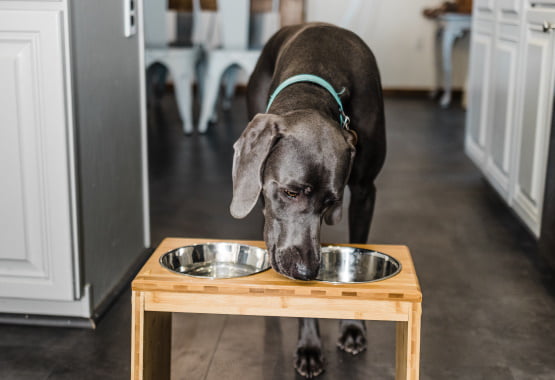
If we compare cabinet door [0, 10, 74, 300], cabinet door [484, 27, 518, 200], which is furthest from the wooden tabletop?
cabinet door [484, 27, 518, 200]

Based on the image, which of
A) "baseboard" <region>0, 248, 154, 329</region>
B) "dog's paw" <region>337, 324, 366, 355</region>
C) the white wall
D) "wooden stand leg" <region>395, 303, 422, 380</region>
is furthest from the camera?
the white wall

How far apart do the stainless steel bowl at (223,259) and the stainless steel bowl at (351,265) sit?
0.14m

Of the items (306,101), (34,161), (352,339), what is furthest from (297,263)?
(34,161)

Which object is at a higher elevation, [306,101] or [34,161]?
[306,101]

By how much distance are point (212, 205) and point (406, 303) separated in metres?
2.08

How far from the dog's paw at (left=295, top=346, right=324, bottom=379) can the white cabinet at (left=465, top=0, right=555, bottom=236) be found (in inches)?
47.7

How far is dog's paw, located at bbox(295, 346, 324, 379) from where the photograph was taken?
1.64m

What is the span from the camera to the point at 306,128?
4.36 feet

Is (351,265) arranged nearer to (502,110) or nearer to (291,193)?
(291,193)

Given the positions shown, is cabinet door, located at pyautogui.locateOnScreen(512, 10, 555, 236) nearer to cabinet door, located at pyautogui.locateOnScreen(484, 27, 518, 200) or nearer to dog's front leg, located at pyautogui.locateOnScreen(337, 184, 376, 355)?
cabinet door, located at pyautogui.locateOnScreen(484, 27, 518, 200)

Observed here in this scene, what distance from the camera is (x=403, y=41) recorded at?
23.6ft

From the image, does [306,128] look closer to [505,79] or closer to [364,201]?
[364,201]

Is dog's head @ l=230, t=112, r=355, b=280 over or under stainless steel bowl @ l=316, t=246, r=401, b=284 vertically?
over

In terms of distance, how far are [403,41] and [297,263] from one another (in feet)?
20.7
